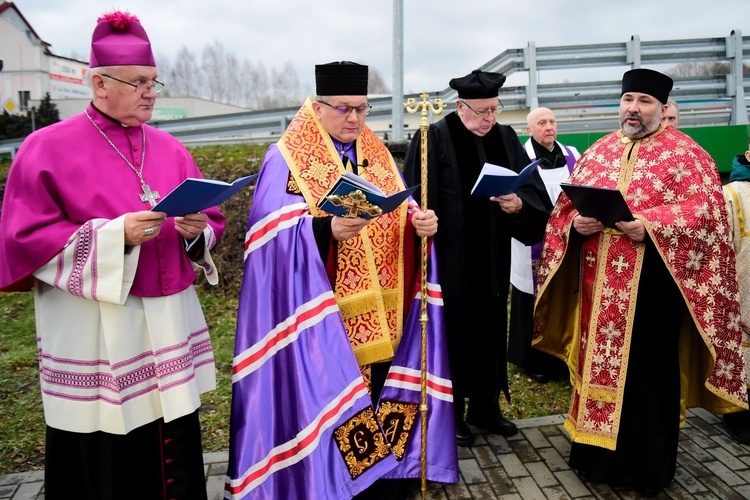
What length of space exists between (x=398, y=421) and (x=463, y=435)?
3.02 feet

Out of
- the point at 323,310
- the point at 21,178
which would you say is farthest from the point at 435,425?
the point at 21,178

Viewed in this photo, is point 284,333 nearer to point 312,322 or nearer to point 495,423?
point 312,322

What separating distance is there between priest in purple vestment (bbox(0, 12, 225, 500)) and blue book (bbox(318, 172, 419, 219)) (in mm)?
618

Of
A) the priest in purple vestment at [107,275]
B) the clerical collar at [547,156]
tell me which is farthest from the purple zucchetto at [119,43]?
the clerical collar at [547,156]

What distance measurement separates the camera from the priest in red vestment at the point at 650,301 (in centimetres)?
344

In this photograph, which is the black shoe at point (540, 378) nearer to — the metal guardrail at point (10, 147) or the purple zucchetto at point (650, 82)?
the purple zucchetto at point (650, 82)

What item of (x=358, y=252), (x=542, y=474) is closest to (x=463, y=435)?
(x=542, y=474)

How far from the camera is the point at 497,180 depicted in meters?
3.33

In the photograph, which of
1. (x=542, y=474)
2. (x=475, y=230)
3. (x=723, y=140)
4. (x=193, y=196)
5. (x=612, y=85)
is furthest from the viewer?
(x=612, y=85)

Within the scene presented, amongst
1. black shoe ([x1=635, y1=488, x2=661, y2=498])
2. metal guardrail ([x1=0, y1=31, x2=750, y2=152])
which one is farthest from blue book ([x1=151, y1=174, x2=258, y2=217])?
metal guardrail ([x1=0, y1=31, x2=750, y2=152])

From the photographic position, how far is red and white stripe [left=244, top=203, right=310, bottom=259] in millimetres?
3059

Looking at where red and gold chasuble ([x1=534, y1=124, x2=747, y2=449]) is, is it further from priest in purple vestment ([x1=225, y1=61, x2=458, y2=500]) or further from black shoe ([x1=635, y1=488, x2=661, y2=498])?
priest in purple vestment ([x1=225, y1=61, x2=458, y2=500])

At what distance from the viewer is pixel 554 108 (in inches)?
397

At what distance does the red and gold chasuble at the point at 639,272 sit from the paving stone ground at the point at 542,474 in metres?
0.31
